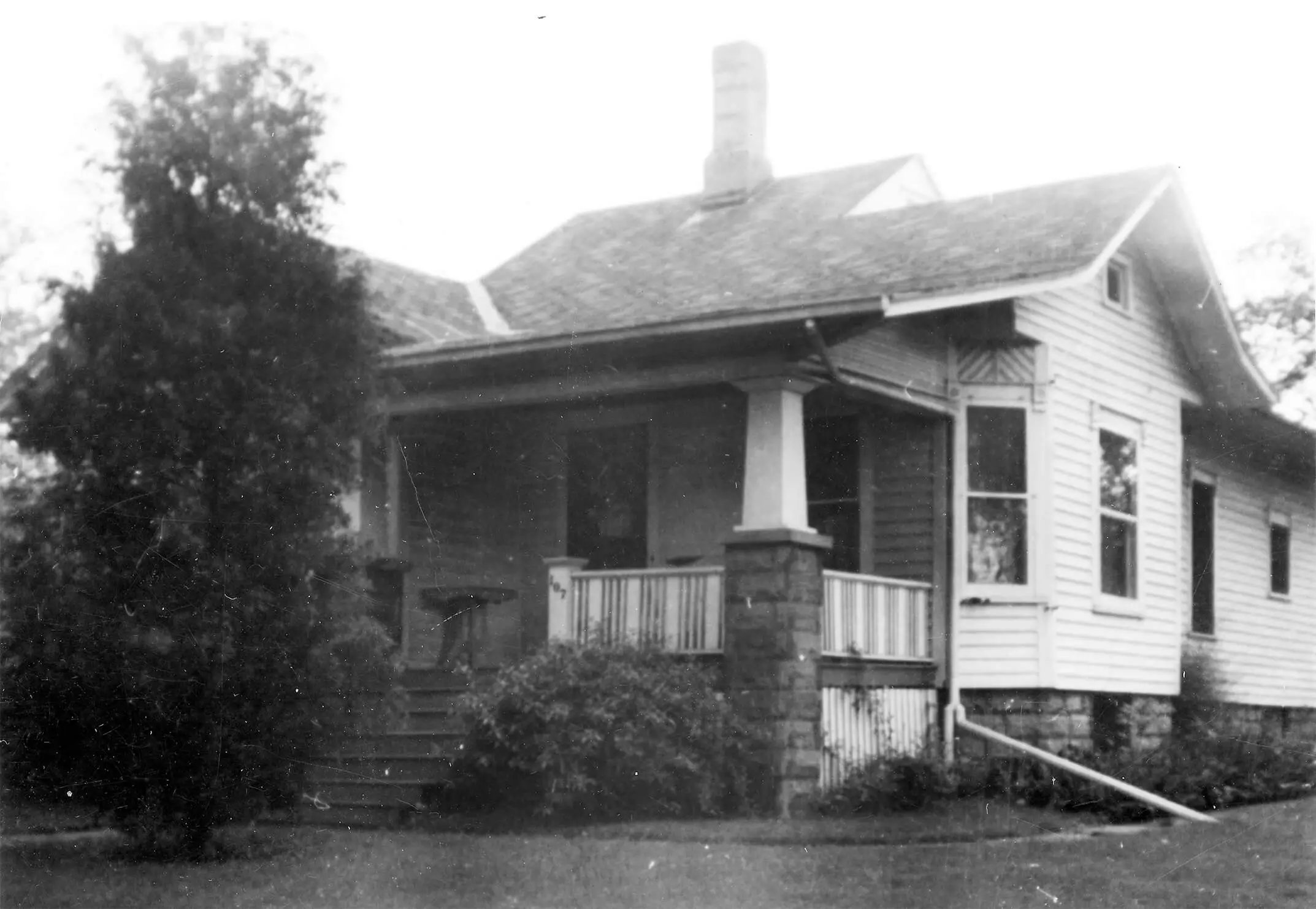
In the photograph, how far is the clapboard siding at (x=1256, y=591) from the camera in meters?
19.8

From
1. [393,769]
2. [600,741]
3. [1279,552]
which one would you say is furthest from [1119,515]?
[1279,552]

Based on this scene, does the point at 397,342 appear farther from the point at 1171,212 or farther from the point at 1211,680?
the point at 1211,680

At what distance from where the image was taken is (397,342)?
34.0 ft

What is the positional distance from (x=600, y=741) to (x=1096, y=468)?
614 cm

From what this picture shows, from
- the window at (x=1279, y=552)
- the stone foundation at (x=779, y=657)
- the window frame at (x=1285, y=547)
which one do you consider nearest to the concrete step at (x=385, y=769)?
the stone foundation at (x=779, y=657)

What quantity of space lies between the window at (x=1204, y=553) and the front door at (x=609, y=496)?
7.46 metres

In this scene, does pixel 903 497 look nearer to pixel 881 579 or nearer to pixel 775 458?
pixel 881 579

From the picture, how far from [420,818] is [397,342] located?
344cm

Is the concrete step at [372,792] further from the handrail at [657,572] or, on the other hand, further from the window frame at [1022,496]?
the window frame at [1022,496]

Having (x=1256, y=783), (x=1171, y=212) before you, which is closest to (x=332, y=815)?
(x=1256, y=783)

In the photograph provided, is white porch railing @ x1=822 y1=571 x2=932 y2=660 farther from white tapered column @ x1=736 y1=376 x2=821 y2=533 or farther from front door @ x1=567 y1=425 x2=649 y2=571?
front door @ x1=567 y1=425 x2=649 y2=571

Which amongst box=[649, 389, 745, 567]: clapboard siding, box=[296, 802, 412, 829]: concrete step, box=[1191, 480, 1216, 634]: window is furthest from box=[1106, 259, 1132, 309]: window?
box=[296, 802, 412, 829]: concrete step

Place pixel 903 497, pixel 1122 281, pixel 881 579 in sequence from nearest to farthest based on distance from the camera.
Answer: pixel 881 579
pixel 903 497
pixel 1122 281

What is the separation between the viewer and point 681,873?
887 cm
